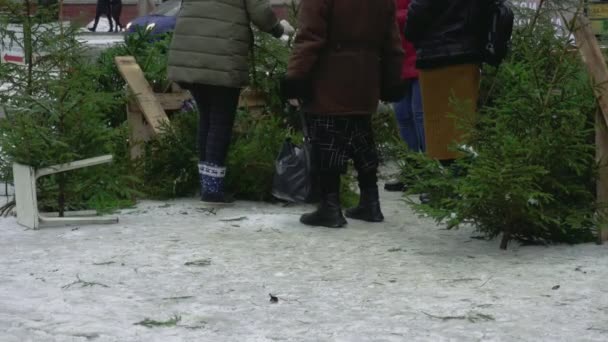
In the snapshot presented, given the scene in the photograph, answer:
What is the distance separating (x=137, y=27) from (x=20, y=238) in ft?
11.9

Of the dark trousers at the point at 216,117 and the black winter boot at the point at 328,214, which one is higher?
the dark trousers at the point at 216,117

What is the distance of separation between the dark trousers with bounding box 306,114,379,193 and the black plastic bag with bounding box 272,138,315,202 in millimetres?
183

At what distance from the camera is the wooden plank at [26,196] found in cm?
671

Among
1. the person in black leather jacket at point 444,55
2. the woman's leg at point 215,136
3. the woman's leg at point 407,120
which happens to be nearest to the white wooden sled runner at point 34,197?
the woman's leg at point 215,136

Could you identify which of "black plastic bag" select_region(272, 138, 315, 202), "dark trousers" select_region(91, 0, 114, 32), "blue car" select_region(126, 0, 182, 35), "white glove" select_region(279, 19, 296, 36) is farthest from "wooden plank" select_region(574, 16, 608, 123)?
"dark trousers" select_region(91, 0, 114, 32)

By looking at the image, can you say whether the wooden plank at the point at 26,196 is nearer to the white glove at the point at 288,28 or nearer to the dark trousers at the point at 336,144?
the dark trousers at the point at 336,144

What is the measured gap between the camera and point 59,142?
6699mm

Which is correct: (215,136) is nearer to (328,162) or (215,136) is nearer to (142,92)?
(328,162)

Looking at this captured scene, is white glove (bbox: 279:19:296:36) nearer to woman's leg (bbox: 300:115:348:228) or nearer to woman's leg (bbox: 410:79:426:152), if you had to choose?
woman's leg (bbox: 410:79:426:152)

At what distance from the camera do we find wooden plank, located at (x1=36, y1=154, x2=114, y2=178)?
22.2 ft

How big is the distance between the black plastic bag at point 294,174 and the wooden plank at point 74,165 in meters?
1.07

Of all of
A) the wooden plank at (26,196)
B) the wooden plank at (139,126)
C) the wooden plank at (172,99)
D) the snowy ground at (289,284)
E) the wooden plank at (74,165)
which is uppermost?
the wooden plank at (172,99)

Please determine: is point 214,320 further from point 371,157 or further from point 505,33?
point 505,33

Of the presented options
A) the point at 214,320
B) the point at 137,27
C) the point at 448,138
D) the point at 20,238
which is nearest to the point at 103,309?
the point at 214,320
